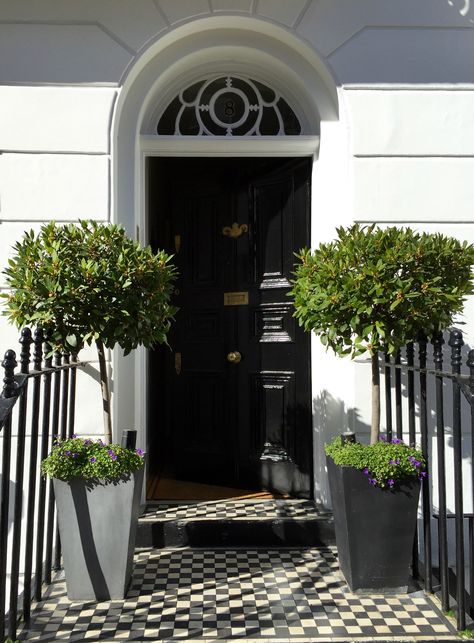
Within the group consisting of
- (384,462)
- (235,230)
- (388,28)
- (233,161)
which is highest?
(388,28)

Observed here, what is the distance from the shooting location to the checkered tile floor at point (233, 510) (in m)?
4.01

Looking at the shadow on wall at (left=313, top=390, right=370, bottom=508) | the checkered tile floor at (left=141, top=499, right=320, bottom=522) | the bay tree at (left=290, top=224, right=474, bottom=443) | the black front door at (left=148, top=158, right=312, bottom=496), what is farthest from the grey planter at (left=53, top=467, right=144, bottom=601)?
the black front door at (left=148, top=158, right=312, bottom=496)

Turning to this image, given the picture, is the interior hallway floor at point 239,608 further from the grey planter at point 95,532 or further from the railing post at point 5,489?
the railing post at point 5,489

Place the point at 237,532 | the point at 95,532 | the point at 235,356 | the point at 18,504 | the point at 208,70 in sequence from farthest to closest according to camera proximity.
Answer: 1. the point at 235,356
2. the point at 208,70
3. the point at 237,532
4. the point at 95,532
5. the point at 18,504

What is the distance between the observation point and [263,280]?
4.81 metres

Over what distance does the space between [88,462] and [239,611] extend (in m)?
1.06

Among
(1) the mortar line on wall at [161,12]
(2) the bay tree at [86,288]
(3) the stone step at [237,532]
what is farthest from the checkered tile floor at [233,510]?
(1) the mortar line on wall at [161,12]

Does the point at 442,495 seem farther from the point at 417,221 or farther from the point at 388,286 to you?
the point at 417,221

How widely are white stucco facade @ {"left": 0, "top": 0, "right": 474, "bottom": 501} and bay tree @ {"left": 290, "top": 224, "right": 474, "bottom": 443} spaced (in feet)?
3.31

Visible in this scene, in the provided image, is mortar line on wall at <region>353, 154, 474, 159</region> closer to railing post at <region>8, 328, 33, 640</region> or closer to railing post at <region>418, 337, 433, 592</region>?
railing post at <region>418, 337, 433, 592</region>

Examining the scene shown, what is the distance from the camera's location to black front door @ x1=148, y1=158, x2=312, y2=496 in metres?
4.65

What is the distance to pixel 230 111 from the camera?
14.9 ft

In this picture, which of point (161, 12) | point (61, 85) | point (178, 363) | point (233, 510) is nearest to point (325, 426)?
point (233, 510)

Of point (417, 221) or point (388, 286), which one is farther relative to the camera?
point (417, 221)
